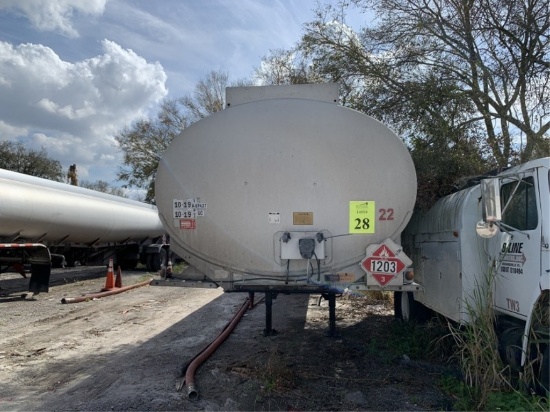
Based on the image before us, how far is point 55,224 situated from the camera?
13.1 metres

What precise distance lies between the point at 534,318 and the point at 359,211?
2.05 meters

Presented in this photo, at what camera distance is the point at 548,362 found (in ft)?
14.2

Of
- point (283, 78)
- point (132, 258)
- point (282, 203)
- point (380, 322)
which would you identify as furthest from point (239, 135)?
point (132, 258)

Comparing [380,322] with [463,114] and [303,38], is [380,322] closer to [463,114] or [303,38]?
[463,114]

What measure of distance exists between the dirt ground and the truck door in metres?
1.24

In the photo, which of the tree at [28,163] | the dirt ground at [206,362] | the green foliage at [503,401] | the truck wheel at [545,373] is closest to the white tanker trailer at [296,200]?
the dirt ground at [206,362]

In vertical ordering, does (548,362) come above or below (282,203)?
below

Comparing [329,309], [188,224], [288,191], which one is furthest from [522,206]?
[188,224]

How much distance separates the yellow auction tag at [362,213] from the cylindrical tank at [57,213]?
8823 millimetres

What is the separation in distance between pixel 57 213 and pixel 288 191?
30.9ft

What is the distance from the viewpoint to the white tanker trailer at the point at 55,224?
11711 millimetres

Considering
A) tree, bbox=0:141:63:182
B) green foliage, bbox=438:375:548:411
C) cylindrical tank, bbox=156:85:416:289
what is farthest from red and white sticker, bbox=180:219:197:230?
tree, bbox=0:141:63:182

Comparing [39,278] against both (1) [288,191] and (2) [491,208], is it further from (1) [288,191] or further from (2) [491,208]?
(2) [491,208]

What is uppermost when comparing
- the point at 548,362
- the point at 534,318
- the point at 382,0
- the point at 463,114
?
the point at 382,0
